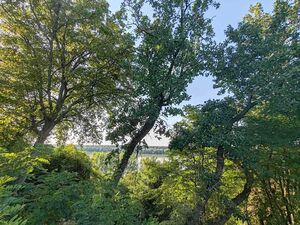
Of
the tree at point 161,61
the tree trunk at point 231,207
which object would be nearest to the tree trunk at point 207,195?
the tree trunk at point 231,207

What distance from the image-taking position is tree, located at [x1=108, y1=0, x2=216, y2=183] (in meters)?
8.69

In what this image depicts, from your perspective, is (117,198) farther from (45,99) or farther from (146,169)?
(45,99)

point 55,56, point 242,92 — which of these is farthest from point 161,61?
point 55,56

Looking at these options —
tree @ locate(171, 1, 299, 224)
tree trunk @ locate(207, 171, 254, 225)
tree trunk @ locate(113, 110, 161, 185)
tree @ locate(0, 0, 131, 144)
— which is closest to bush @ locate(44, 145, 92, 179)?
tree @ locate(0, 0, 131, 144)

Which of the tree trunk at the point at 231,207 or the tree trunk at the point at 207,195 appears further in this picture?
the tree trunk at the point at 231,207

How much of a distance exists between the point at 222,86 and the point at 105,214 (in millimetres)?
6737

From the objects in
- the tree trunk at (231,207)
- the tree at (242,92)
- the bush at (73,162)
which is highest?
the tree at (242,92)

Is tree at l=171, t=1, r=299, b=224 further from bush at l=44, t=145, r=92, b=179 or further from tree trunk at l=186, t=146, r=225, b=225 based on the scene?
bush at l=44, t=145, r=92, b=179

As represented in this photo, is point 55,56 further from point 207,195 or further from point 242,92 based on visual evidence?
point 207,195

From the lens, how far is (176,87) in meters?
8.52

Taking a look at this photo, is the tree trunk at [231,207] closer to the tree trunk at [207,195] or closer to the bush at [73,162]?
the tree trunk at [207,195]

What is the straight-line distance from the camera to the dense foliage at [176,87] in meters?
8.22

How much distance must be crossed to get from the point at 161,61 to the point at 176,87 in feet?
Result: 3.79

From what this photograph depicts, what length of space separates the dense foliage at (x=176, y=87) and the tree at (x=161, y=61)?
0.12 feet
